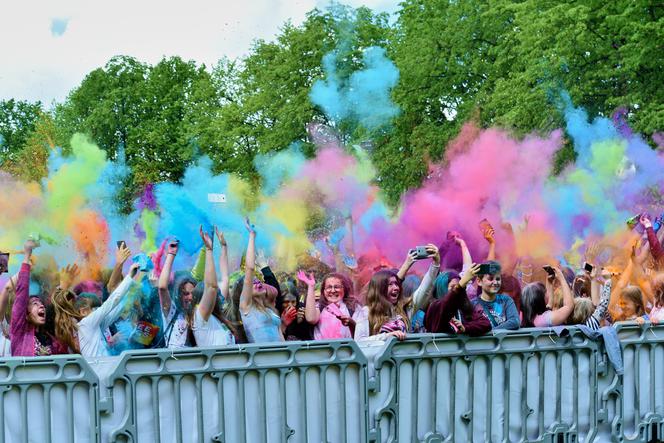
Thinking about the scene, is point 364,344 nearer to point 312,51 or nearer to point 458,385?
point 458,385

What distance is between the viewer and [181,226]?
1086 centimetres

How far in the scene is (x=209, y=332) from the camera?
8594 millimetres

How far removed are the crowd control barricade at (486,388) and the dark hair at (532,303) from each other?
2.73 feet

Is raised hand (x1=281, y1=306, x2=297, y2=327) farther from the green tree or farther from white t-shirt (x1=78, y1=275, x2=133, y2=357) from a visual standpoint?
the green tree

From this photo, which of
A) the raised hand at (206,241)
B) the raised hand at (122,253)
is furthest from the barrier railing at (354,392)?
the raised hand at (122,253)

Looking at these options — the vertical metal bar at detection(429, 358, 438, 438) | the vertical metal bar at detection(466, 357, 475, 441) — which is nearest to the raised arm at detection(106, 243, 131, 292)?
the vertical metal bar at detection(429, 358, 438, 438)

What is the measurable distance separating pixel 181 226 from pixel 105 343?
2.63m

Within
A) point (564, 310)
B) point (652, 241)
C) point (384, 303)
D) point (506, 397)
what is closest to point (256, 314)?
point (384, 303)

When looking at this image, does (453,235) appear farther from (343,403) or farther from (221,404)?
(221,404)

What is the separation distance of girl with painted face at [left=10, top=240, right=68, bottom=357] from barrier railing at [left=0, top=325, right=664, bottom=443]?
1.23m

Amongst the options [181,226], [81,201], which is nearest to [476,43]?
[81,201]

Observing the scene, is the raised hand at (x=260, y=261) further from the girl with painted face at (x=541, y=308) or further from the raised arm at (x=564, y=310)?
the raised arm at (x=564, y=310)

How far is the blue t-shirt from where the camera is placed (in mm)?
8695

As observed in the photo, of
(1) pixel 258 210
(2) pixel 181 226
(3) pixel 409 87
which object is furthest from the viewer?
(3) pixel 409 87
